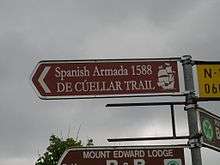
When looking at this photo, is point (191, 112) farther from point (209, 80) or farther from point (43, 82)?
point (43, 82)

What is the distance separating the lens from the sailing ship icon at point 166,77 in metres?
7.13

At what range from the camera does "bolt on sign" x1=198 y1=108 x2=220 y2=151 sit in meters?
7.18

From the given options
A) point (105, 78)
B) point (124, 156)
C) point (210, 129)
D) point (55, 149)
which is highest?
point (55, 149)

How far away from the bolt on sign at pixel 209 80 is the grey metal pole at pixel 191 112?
0.49ft

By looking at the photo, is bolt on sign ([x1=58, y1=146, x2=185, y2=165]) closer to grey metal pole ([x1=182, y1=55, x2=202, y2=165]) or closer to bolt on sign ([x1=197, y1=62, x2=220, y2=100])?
grey metal pole ([x1=182, y1=55, x2=202, y2=165])

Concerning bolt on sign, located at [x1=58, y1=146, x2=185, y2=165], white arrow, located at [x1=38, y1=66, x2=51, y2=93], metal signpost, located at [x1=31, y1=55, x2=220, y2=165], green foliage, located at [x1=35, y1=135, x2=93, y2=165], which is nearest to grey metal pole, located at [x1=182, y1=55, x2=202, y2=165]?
metal signpost, located at [x1=31, y1=55, x2=220, y2=165]

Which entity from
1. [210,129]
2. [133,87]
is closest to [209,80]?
[210,129]

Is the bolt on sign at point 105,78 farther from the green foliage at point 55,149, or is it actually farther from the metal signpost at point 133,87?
the green foliage at point 55,149

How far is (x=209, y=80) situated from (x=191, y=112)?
1.49 ft

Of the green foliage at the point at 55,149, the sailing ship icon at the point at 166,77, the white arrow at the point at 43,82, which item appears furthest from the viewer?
the green foliage at the point at 55,149

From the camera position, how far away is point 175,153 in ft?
23.5

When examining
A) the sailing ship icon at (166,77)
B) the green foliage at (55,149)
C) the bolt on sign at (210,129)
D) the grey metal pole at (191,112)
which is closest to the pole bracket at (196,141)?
the grey metal pole at (191,112)

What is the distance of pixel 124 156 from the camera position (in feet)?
23.2

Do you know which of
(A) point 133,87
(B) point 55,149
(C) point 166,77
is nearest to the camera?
(A) point 133,87
